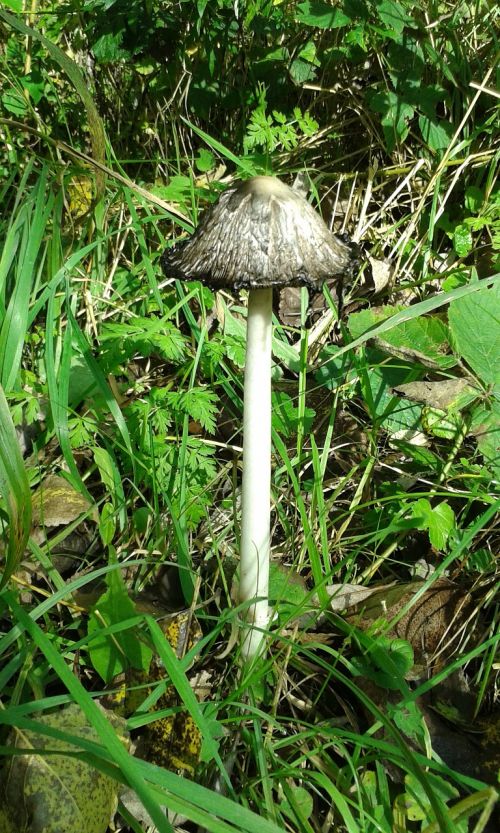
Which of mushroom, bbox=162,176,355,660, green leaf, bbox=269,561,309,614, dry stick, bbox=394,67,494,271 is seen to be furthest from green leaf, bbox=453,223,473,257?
green leaf, bbox=269,561,309,614

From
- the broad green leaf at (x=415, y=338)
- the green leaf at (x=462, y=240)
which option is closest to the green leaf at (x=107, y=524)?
the broad green leaf at (x=415, y=338)

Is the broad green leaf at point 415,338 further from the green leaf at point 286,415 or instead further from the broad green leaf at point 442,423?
the green leaf at point 286,415

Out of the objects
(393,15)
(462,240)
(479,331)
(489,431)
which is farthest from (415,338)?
(393,15)

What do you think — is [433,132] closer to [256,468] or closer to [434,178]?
[434,178]

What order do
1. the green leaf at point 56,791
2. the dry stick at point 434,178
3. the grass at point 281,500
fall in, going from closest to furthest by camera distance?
the green leaf at point 56,791, the grass at point 281,500, the dry stick at point 434,178

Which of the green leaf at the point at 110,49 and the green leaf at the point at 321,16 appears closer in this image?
the green leaf at the point at 321,16

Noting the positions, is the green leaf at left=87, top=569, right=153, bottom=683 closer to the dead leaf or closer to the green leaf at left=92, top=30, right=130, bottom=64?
Answer: the dead leaf
